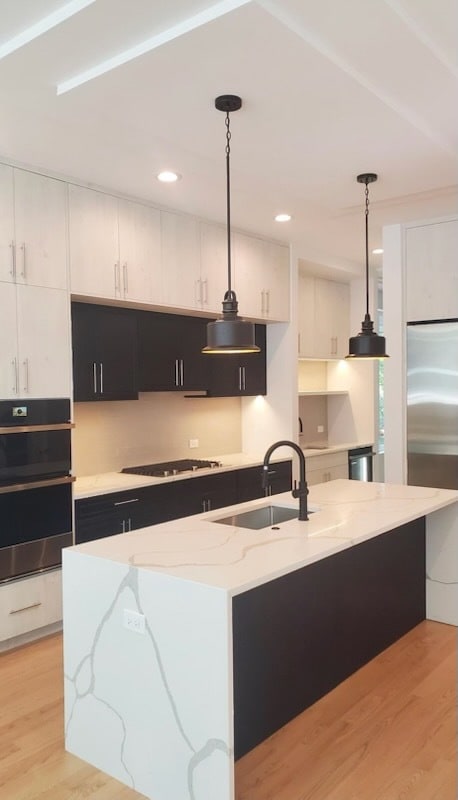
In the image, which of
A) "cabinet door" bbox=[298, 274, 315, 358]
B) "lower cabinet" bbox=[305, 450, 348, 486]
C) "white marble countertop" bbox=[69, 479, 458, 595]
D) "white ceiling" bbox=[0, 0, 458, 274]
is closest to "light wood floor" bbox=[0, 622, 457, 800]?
"white marble countertop" bbox=[69, 479, 458, 595]

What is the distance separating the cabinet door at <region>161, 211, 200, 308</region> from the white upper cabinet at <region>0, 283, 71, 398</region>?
97 centimetres

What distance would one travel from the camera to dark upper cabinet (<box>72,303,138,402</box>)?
413 cm

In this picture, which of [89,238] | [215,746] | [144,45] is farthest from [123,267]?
[215,746]

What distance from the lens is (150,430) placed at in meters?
5.11

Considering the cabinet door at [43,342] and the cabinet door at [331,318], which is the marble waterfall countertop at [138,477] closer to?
the cabinet door at [43,342]

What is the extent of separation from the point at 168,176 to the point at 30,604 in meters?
2.79

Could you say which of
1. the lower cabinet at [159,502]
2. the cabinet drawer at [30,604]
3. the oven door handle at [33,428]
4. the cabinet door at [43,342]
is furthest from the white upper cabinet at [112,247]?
the cabinet drawer at [30,604]

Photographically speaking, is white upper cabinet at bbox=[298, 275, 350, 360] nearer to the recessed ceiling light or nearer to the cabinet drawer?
the recessed ceiling light

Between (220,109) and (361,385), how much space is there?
4695 millimetres

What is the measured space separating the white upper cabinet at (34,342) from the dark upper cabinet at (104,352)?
0.80 ft

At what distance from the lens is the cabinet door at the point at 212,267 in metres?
4.89

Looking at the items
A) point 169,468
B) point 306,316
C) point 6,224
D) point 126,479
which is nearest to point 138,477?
point 126,479

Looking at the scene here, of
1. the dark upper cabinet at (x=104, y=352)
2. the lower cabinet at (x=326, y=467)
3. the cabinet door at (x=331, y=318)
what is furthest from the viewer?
the cabinet door at (x=331, y=318)

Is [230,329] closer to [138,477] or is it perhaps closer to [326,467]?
[138,477]
